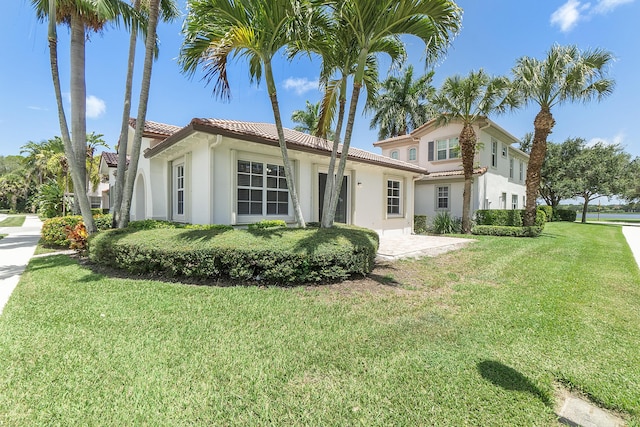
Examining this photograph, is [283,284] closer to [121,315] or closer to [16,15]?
[121,315]

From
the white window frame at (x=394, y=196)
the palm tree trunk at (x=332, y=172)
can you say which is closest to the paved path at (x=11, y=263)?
the palm tree trunk at (x=332, y=172)

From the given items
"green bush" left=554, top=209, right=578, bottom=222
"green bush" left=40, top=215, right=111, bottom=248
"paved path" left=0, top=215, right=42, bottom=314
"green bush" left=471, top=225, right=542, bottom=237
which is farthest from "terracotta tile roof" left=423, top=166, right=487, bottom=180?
"green bush" left=554, top=209, right=578, bottom=222

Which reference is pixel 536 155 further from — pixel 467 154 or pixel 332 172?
pixel 332 172

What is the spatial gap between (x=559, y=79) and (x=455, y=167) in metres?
7.08

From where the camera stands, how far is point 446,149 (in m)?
19.8

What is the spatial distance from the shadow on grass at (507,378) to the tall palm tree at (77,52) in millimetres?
10568

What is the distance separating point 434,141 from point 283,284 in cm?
1874

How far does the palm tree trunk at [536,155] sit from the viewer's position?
14.8m

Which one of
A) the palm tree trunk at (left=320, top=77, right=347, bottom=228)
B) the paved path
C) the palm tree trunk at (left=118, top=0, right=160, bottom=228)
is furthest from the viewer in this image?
the palm tree trunk at (left=118, top=0, right=160, bottom=228)

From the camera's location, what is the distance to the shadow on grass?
2.52 meters

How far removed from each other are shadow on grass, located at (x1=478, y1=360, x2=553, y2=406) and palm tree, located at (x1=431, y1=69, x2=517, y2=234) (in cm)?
1481

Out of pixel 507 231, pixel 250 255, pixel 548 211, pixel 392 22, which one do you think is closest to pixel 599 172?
pixel 548 211

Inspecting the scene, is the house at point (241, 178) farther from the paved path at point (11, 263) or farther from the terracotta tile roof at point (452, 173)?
the terracotta tile roof at point (452, 173)

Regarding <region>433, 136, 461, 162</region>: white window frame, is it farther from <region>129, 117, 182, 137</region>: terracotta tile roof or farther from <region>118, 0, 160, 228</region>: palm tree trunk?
<region>118, 0, 160, 228</region>: palm tree trunk
